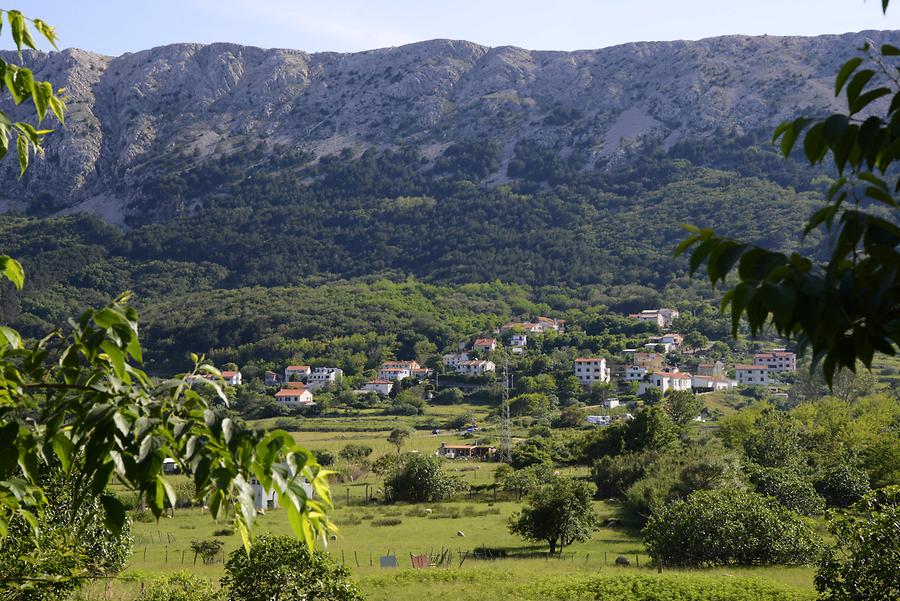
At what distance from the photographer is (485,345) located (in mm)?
85625

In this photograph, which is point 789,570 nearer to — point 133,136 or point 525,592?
point 525,592

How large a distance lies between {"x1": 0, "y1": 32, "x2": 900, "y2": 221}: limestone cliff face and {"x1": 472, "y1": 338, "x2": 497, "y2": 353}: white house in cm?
7063

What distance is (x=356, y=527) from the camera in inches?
1113

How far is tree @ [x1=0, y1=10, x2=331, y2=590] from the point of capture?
80.3 inches

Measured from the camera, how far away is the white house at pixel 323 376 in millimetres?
79438

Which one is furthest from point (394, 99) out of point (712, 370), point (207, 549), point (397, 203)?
point (207, 549)

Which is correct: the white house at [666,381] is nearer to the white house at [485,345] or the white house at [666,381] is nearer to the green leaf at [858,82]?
the white house at [485,345]

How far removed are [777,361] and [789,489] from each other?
54975 mm

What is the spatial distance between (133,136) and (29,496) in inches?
6927

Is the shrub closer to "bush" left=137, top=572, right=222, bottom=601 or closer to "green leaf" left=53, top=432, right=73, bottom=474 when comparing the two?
"bush" left=137, top=572, right=222, bottom=601

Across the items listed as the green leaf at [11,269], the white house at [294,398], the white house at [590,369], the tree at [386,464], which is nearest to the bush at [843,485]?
the tree at [386,464]

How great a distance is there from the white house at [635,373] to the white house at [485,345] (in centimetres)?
1515

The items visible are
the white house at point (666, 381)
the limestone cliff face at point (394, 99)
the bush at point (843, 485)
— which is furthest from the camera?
the limestone cliff face at point (394, 99)

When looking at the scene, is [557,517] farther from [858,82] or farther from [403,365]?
[403,365]
